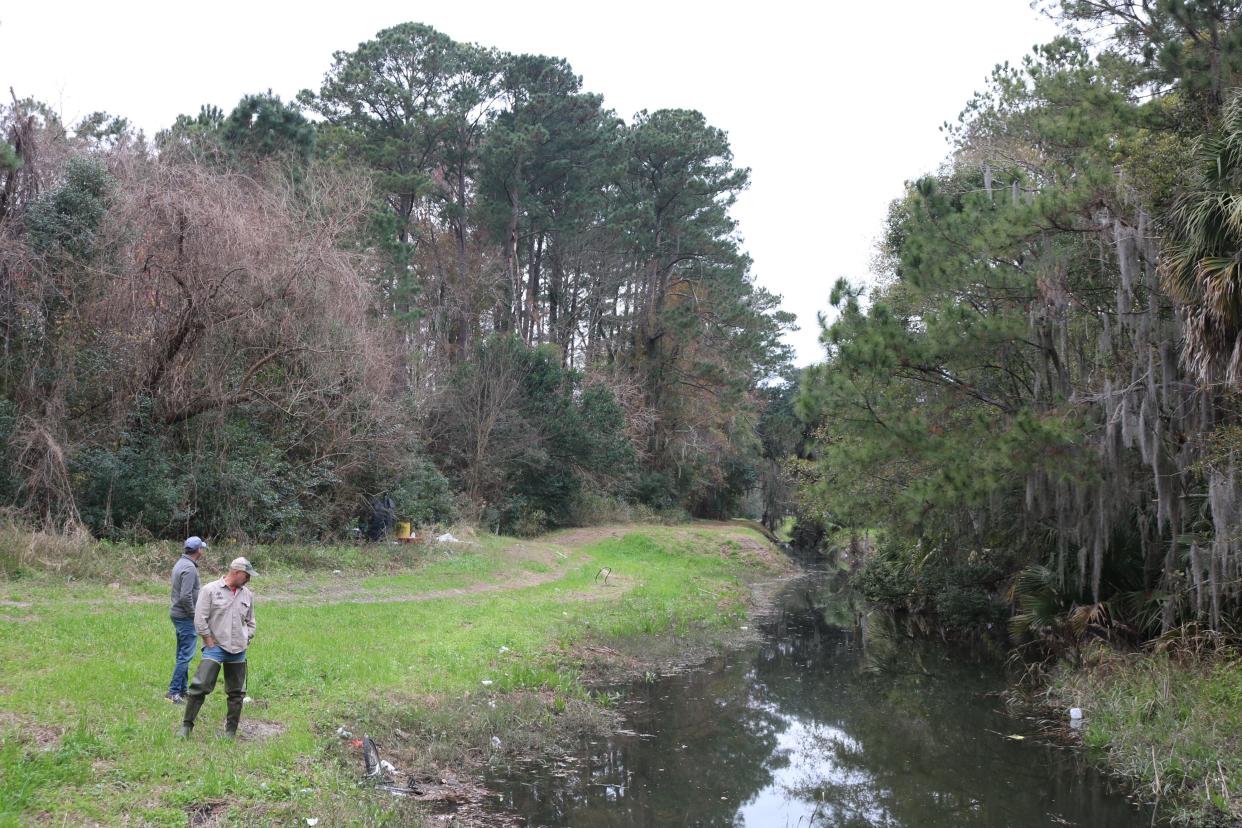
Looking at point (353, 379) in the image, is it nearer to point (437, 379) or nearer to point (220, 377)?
point (220, 377)

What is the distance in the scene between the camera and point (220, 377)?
816 inches

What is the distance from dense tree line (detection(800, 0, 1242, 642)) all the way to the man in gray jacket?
10239mm

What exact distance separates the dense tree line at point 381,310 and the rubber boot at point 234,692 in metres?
11.0

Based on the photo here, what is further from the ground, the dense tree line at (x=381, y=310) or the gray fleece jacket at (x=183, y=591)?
the dense tree line at (x=381, y=310)

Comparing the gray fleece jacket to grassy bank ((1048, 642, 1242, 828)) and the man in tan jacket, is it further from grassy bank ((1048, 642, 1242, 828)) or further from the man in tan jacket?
grassy bank ((1048, 642, 1242, 828))

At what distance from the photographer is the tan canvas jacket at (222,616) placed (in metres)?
8.63

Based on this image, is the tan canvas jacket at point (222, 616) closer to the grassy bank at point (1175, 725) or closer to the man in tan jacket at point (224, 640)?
the man in tan jacket at point (224, 640)

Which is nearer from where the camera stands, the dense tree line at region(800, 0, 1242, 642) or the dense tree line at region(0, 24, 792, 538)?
the dense tree line at region(800, 0, 1242, 642)

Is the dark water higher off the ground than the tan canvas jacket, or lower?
lower

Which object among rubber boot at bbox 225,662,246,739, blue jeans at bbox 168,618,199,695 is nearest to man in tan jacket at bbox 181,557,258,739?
rubber boot at bbox 225,662,246,739

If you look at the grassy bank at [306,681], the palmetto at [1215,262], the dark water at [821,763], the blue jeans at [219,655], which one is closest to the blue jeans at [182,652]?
the grassy bank at [306,681]

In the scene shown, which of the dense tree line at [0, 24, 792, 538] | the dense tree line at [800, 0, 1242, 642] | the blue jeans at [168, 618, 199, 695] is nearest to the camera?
the blue jeans at [168, 618, 199, 695]

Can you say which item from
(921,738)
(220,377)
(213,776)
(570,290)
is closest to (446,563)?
(220,377)

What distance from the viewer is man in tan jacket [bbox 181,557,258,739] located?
8.61 metres
